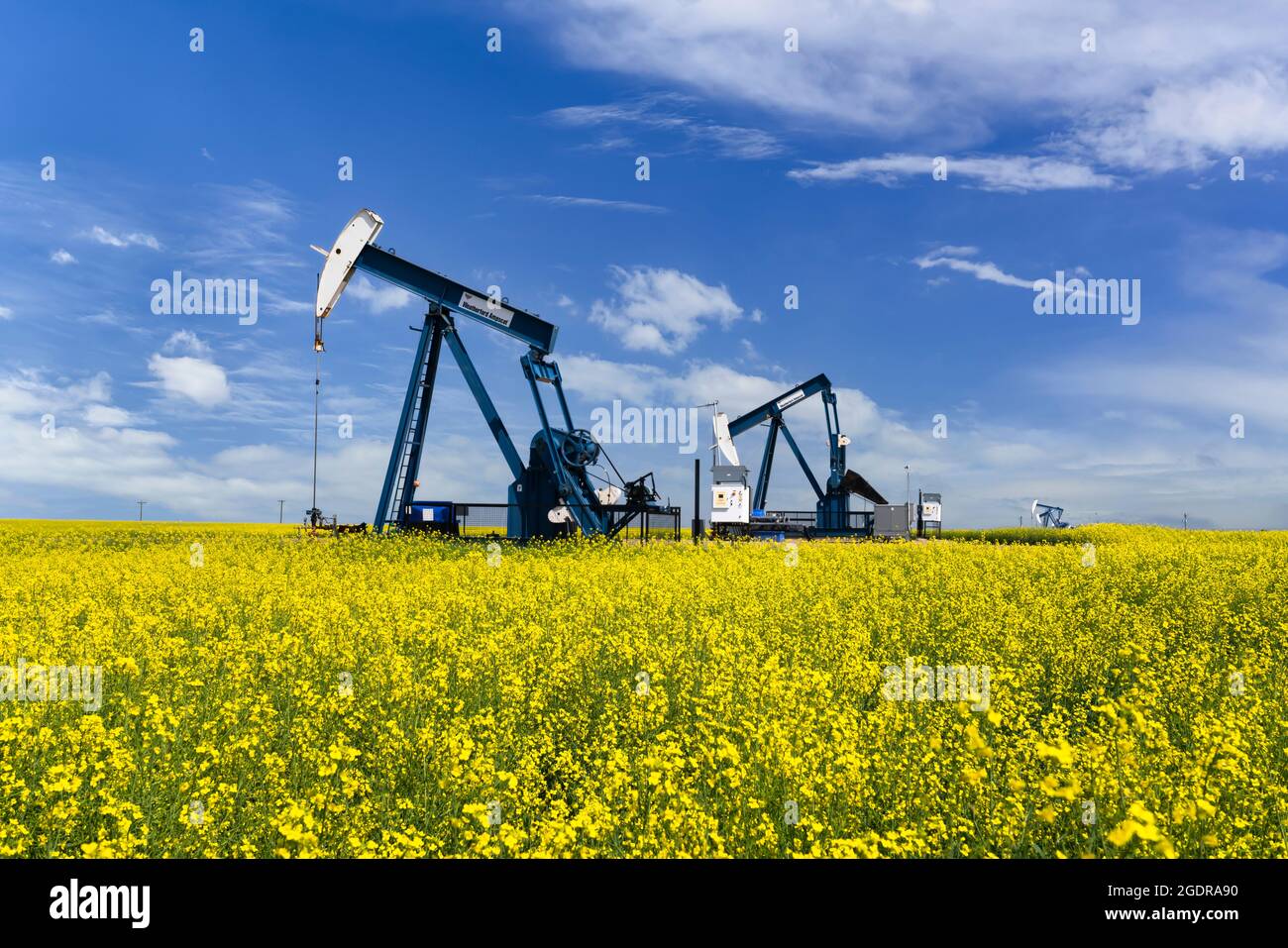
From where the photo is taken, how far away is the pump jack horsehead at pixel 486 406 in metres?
23.0

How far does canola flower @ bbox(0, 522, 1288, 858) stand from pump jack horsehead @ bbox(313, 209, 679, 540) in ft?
35.5

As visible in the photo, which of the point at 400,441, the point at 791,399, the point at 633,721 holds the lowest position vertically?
the point at 633,721

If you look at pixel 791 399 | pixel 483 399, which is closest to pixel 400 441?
pixel 483 399

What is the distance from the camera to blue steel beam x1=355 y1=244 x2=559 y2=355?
23.2 metres

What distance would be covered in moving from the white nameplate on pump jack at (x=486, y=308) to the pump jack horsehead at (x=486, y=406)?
3cm

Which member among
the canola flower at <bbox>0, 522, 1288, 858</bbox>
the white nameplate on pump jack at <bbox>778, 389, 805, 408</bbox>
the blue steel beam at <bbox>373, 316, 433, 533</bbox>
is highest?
the white nameplate on pump jack at <bbox>778, 389, 805, 408</bbox>

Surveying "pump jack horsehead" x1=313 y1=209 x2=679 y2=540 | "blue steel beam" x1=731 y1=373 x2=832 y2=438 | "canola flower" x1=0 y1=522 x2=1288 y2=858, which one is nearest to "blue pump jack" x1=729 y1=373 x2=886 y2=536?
"blue steel beam" x1=731 y1=373 x2=832 y2=438

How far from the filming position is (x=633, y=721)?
5.73 metres

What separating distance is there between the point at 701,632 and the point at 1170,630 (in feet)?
21.2

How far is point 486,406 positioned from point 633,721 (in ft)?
63.3
